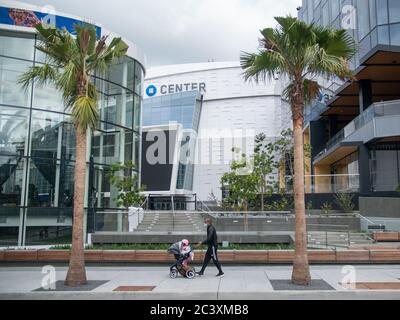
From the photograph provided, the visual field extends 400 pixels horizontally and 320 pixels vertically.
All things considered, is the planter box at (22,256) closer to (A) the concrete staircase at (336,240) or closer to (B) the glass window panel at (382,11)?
(A) the concrete staircase at (336,240)

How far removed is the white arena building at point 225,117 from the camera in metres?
64.2

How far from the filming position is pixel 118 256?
627 inches

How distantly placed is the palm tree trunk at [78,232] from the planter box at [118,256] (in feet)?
10.5

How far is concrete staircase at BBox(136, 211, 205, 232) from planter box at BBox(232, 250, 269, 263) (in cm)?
1075

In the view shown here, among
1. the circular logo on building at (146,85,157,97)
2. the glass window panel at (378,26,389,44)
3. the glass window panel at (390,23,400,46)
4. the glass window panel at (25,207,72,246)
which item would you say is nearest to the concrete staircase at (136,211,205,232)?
the glass window panel at (25,207,72,246)

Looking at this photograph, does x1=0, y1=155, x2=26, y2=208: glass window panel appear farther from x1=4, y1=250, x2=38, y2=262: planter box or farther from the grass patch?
x1=4, y1=250, x2=38, y2=262: planter box

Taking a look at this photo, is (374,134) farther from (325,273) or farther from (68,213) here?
(68,213)

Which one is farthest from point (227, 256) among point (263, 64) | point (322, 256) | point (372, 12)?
point (372, 12)

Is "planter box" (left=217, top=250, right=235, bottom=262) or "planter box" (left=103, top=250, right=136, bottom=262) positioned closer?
"planter box" (left=217, top=250, right=235, bottom=262)

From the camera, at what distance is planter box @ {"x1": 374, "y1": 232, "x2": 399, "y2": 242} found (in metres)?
20.3

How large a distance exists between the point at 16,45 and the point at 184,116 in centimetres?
4169

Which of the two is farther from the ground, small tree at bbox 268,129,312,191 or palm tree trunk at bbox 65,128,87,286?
small tree at bbox 268,129,312,191

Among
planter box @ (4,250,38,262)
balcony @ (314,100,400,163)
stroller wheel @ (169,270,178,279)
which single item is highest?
balcony @ (314,100,400,163)
